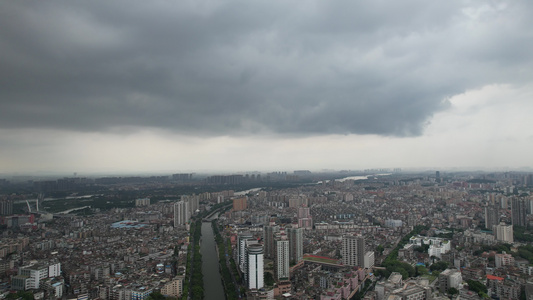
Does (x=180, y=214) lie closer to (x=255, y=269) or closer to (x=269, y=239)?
(x=269, y=239)

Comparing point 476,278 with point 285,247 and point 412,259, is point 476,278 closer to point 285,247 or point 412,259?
point 412,259

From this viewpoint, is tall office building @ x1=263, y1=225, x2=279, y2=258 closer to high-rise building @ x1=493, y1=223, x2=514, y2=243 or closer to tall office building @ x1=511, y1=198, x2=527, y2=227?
high-rise building @ x1=493, y1=223, x2=514, y2=243

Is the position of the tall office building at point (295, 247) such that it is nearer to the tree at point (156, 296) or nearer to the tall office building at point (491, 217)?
the tree at point (156, 296)

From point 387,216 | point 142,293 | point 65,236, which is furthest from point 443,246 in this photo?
point 65,236

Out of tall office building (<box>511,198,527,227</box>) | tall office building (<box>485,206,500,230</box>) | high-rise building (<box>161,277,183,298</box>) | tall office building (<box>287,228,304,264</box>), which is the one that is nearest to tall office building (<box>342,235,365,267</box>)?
tall office building (<box>287,228,304,264</box>)

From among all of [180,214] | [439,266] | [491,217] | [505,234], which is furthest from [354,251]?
[180,214]

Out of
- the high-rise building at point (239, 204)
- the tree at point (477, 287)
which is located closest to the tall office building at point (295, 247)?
the tree at point (477, 287)
